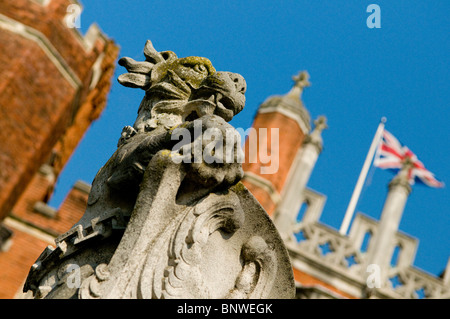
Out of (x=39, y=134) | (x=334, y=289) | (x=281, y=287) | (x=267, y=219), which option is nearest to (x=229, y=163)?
(x=267, y=219)

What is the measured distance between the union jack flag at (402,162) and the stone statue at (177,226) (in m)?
15.1

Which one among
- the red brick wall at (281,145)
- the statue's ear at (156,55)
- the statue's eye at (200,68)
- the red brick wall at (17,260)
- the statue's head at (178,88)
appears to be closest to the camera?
the statue's head at (178,88)

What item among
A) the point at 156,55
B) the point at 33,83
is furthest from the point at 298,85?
the point at 156,55

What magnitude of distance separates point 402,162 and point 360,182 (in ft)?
3.45

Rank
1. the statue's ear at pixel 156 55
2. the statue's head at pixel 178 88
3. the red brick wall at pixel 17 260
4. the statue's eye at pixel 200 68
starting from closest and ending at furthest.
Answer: the statue's head at pixel 178 88 < the statue's eye at pixel 200 68 < the statue's ear at pixel 156 55 < the red brick wall at pixel 17 260

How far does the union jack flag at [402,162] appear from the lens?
57.9 feet

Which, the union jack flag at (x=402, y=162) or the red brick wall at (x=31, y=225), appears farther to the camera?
the union jack flag at (x=402, y=162)

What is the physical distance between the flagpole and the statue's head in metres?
13.0

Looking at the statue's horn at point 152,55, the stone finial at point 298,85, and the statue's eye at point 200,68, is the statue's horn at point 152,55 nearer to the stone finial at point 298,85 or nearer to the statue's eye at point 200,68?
the statue's eye at point 200,68

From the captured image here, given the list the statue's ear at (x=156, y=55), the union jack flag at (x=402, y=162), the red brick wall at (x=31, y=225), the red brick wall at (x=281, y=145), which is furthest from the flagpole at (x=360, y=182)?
the statue's ear at (x=156, y=55)

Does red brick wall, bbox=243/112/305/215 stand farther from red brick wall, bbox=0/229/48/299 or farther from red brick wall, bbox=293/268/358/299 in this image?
red brick wall, bbox=0/229/48/299

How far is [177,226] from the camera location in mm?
2521

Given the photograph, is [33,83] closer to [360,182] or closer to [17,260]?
[17,260]

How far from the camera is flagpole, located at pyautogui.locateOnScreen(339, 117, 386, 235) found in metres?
16.5
